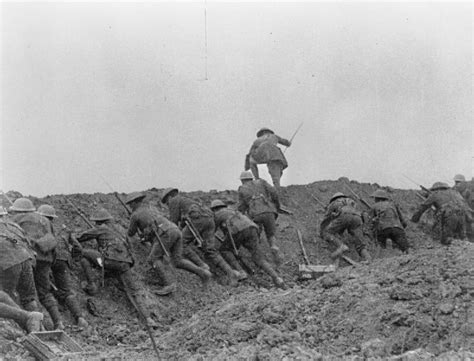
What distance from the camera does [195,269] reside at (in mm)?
11039

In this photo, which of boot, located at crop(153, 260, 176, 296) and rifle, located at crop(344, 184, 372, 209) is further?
rifle, located at crop(344, 184, 372, 209)

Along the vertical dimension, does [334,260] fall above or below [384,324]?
below

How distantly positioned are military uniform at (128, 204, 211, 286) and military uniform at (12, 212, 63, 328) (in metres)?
1.97

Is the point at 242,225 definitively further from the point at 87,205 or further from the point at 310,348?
the point at 310,348

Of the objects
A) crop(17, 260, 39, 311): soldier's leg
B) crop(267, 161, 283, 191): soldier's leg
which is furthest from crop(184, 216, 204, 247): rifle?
crop(267, 161, 283, 191): soldier's leg

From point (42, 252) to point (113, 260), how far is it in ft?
4.30

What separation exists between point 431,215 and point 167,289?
863 centimetres

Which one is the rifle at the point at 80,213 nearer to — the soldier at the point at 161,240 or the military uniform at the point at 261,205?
the soldier at the point at 161,240

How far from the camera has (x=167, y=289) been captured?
1070cm

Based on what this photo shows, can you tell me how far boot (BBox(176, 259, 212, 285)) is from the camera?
1102 cm

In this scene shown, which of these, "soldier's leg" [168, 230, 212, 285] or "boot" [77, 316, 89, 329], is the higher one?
"soldier's leg" [168, 230, 212, 285]

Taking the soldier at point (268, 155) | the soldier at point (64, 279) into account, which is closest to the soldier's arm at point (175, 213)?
the soldier at point (64, 279)

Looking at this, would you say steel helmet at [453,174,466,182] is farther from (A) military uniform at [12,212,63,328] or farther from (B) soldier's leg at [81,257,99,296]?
(A) military uniform at [12,212,63,328]

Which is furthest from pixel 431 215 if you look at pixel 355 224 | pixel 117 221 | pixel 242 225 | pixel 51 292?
pixel 51 292
